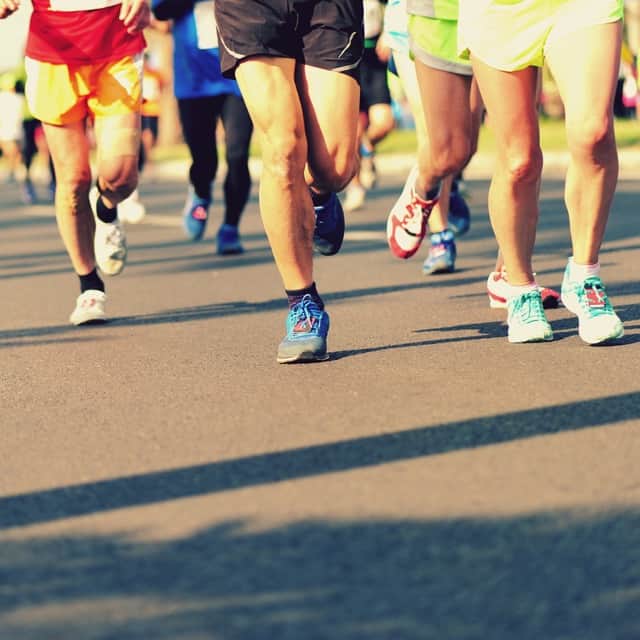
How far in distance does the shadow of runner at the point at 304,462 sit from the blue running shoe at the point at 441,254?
380 cm

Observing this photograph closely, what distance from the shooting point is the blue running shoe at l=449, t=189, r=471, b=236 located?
361 inches

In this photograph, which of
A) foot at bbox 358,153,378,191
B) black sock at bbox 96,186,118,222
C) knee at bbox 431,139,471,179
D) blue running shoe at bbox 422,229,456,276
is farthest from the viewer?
foot at bbox 358,153,378,191

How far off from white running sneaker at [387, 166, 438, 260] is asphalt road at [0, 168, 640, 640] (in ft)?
0.94

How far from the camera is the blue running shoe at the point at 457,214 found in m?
9.18

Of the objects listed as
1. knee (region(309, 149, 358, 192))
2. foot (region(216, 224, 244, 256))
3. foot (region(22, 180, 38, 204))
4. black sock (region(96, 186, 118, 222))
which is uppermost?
knee (region(309, 149, 358, 192))

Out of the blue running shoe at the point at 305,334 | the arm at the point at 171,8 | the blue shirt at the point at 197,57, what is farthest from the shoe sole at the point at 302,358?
the arm at the point at 171,8

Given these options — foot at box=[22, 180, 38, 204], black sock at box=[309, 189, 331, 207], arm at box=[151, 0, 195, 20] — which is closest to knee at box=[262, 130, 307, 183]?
black sock at box=[309, 189, 331, 207]

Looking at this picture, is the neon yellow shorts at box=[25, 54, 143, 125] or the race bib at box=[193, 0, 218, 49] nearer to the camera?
the neon yellow shorts at box=[25, 54, 143, 125]

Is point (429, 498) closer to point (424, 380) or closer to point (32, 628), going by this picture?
point (32, 628)

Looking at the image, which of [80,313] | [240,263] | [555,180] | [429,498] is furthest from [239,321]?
[555,180]

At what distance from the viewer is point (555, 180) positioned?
57.6 feet

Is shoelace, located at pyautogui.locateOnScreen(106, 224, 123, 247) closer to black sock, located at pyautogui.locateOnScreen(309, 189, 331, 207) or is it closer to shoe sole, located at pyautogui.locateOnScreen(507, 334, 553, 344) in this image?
black sock, located at pyautogui.locateOnScreen(309, 189, 331, 207)

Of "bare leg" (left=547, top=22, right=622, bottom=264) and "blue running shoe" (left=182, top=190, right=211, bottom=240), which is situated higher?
"bare leg" (left=547, top=22, right=622, bottom=264)

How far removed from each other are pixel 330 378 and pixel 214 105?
16.3 ft
